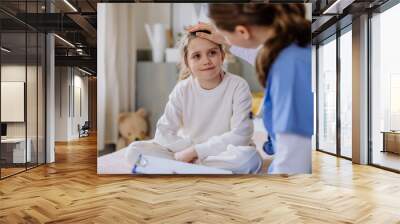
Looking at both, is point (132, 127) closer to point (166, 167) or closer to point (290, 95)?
point (166, 167)

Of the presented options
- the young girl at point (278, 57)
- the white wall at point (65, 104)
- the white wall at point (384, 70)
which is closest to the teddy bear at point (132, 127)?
the young girl at point (278, 57)

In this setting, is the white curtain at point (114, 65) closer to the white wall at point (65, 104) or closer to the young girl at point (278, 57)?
the young girl at point (278, 57)

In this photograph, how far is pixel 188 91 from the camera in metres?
5.24

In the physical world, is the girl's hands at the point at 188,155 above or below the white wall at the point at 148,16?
below

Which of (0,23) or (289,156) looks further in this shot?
(0,23)

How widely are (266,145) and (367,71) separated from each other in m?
3.41

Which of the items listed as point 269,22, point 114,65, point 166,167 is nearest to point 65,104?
point 114,65

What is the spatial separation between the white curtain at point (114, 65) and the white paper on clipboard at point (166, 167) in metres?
0.47

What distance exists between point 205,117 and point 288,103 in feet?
3.53

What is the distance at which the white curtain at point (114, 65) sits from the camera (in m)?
5.28

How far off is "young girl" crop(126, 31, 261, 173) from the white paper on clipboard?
0.07m

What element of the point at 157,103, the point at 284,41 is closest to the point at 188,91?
the point at 157,103

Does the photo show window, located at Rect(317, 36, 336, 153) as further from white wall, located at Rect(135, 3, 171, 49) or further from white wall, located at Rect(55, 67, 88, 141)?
white wall, located at Rect(55, 67, 88, 141)

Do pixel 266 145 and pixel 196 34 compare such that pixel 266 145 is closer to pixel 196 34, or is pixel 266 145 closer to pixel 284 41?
pixel 284 41
